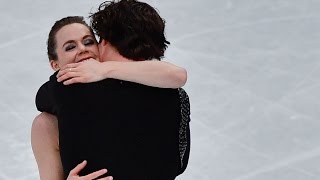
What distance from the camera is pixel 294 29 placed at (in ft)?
14.3

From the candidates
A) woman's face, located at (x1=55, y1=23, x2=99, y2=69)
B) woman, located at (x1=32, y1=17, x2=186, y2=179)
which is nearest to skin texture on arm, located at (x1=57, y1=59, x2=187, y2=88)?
woman, located at (x1=32, y1=17, x2=186, y2=179)

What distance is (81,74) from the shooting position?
5.79 ft

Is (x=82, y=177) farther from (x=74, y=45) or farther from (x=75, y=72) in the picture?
(x=74, y=45)

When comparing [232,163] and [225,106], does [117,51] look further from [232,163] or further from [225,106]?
[225,106]

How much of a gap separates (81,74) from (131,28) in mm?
205

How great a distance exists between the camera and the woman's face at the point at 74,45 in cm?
201

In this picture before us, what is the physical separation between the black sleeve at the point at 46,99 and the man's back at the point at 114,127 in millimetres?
44

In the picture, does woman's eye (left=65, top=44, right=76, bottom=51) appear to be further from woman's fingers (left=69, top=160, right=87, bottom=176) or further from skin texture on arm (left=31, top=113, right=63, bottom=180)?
woman's fingers (left=69, top=160, right=87, bottom=176)

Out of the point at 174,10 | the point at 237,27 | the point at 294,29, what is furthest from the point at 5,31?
the point at 294,29

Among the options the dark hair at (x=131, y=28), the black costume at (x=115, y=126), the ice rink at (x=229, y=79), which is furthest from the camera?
the ice rink at (x=229, y=79)

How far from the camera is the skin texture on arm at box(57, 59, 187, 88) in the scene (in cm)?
176

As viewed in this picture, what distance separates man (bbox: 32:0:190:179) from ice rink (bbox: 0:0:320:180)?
152cm

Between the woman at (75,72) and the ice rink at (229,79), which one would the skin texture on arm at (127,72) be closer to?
the woman at (75,72)

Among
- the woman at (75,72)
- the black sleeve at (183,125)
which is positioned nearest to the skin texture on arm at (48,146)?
the woman at (75,72)
